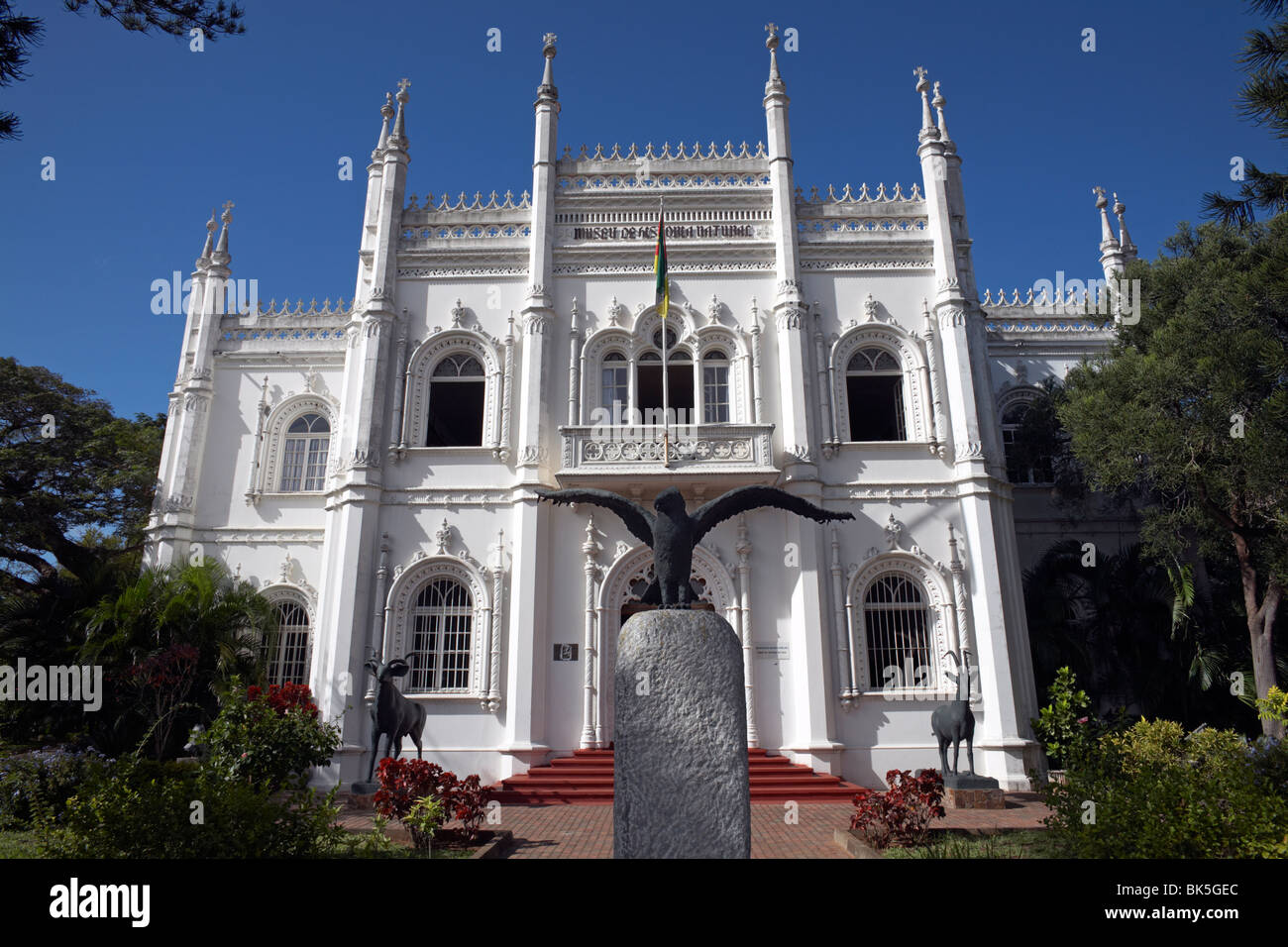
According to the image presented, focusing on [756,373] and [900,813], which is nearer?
[900,813]

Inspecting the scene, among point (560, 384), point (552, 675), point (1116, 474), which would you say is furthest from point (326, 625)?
point (1116, 474)

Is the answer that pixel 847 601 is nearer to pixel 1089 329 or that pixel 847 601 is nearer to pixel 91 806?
pixel 1089 329

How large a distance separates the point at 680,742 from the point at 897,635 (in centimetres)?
1157

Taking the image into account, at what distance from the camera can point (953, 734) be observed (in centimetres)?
1305

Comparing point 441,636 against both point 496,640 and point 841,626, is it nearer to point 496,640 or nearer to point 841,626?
point 496,640

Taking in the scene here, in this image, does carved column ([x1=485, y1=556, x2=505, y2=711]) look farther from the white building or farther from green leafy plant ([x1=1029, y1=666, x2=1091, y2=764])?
green leafy plant ([x1=1029, y1=666, x2=1091, y2=764])

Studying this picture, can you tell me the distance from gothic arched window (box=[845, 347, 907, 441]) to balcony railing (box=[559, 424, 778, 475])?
2.76 m

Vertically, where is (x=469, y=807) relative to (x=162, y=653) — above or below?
below

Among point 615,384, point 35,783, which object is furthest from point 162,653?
point 615,384

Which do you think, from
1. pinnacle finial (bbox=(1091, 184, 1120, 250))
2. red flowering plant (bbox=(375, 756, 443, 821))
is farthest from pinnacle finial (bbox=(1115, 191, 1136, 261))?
red flowering plant (bbox=(375, 756, 443, 821))

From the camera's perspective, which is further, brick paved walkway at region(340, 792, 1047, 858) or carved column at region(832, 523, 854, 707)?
carved column at region(832, 523, 854, 707)

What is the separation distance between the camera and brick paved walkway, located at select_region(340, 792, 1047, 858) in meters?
9.74

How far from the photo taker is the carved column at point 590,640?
15539mm

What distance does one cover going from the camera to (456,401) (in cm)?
1973
